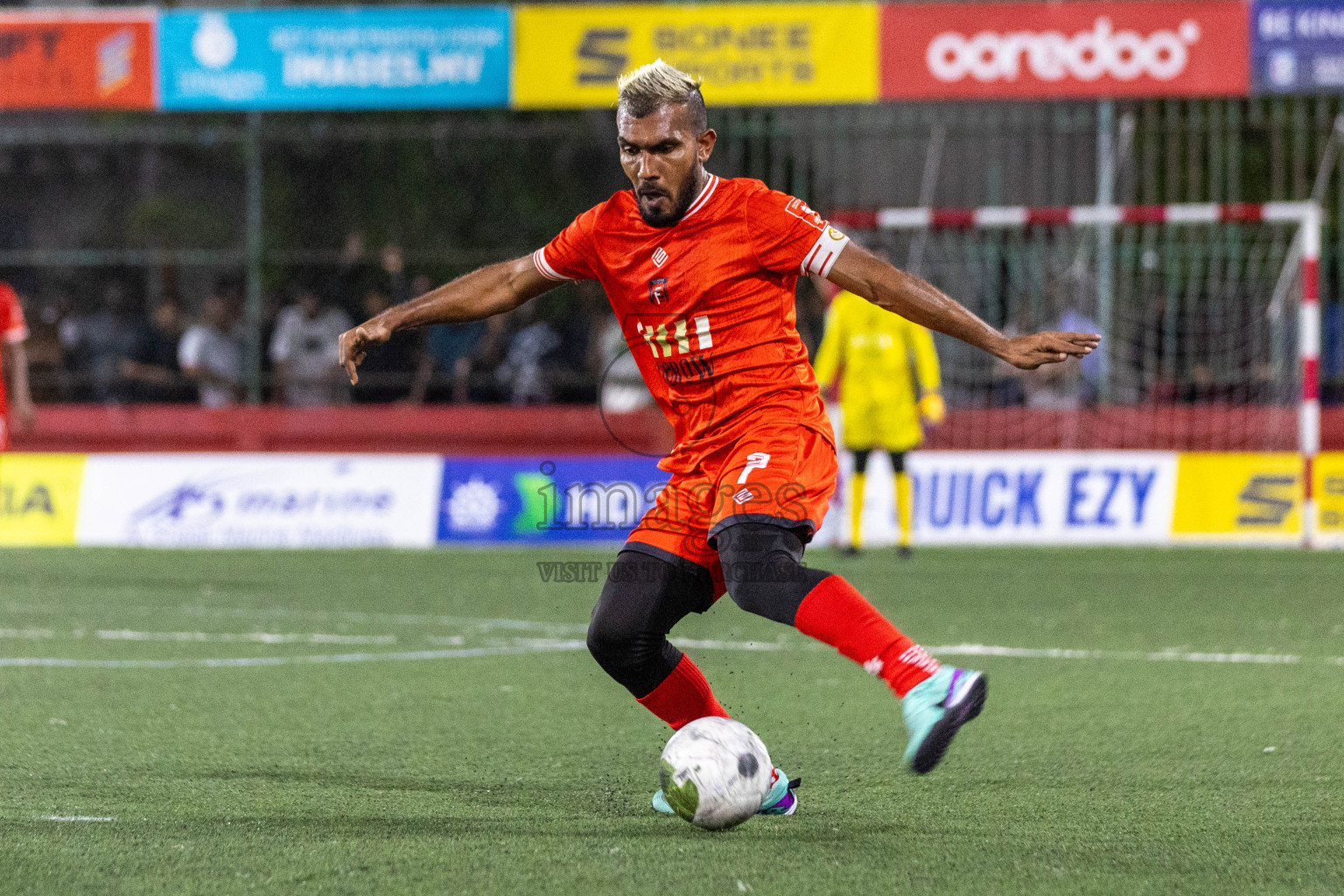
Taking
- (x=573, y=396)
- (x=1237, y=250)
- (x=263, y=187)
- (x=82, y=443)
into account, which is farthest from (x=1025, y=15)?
(x=82, y=443)

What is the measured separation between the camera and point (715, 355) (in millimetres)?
4473

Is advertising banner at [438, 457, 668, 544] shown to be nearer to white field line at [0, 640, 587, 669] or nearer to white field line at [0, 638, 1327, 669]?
white field line at [0, 638, 1327, 669]

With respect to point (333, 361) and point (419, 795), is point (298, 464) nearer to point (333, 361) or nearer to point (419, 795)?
point (333, 361)

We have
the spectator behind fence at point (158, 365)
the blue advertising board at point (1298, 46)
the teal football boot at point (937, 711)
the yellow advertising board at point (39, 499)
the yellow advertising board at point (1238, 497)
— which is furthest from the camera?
Answer: the spectator behind fence at point (158, 365)

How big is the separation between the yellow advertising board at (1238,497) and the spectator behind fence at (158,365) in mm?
8977

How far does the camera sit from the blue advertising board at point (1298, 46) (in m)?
15.0

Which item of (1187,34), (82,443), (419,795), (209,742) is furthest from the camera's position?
(82,443)

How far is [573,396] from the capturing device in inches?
627

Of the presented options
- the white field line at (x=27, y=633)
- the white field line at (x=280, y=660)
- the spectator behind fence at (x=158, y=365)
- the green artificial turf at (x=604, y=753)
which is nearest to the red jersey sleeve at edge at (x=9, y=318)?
the green artificial turf at (x=604, y=753)

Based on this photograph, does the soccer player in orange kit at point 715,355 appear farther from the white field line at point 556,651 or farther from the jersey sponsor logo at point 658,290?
the white field line at point 556,651

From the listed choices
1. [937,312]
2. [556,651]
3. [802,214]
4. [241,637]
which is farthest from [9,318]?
[937,312]

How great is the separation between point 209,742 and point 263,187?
13.8 meters

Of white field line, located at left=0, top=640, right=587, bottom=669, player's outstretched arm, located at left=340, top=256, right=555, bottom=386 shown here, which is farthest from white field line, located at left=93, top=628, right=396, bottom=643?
player's outstretched arm, located at left=340, top=256, right=555, bottom=386

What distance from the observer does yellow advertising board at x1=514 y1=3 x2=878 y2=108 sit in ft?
50.3
